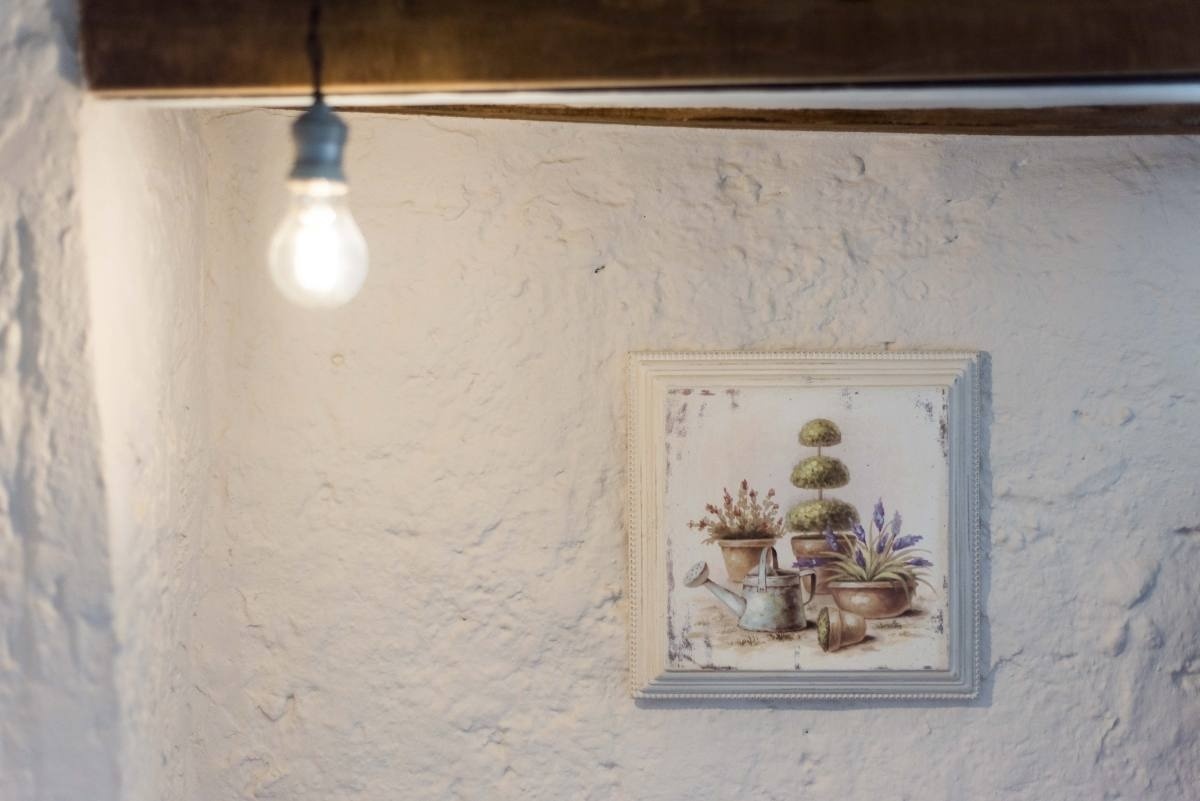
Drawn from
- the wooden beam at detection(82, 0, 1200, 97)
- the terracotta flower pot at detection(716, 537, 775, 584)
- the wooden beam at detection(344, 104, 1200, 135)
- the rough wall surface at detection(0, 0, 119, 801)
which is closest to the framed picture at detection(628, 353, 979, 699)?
the terracotta flower pot at detection(716, 537, 775, 584)

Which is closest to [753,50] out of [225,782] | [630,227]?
[630,227]

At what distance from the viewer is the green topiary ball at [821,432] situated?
1.55m

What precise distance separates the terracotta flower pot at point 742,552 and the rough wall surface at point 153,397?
2.58 ft

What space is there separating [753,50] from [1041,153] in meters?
0.64

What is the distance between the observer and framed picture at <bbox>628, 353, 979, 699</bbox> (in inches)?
61.1

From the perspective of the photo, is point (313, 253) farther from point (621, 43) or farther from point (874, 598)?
point (874, 598)

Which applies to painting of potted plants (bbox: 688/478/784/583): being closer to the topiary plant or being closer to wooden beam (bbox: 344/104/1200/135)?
the topiary plant

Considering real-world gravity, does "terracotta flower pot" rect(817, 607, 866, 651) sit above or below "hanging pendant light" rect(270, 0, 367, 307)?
below

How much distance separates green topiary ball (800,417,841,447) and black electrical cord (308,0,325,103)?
834 millimetres

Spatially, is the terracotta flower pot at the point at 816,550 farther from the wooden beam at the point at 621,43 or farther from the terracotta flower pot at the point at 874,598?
the wooden beam at the point at 621,43

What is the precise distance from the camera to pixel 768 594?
1.57 meters

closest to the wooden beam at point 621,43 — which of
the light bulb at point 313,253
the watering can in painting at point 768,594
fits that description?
the light bulb at point 313,253

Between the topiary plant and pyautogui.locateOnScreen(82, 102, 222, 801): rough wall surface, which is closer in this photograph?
pyautogui.locateOnScreen(82, 102, 222, 801): rough wall surface

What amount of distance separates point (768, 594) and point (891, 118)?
0.73 m
